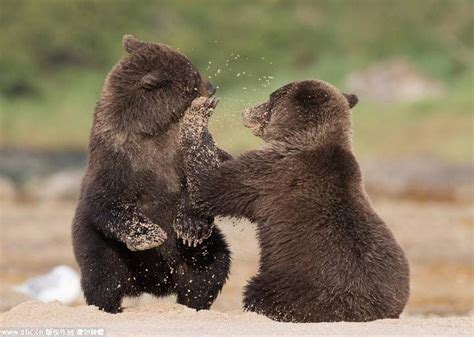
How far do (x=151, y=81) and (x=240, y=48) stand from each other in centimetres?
2753

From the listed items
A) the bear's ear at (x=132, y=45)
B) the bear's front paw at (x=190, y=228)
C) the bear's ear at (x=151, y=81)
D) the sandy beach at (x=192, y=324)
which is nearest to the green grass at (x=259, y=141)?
the bear's ear at (x=132, y=45)

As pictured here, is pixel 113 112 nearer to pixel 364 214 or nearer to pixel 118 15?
pixel 364 214

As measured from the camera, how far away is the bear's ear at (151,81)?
9.02m

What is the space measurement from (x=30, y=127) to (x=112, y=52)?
11.5ft

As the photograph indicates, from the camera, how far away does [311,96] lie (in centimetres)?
903

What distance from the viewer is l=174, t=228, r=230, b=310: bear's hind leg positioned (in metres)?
9.33

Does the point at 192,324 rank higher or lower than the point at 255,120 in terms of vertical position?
lower

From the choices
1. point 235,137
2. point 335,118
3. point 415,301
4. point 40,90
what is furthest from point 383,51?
point 335,118

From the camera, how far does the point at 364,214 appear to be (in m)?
8.58

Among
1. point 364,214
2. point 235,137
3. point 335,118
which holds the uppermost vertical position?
point 235,137

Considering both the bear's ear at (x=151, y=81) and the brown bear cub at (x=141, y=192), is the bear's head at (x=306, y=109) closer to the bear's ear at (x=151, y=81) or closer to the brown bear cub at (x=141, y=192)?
the brown bear cub at (x=141, y=192)

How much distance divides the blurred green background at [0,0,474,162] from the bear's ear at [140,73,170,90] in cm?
2254

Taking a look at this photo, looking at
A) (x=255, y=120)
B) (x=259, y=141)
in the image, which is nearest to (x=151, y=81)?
(x=255, y=120)

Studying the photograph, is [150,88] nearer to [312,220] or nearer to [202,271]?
[202,271]
